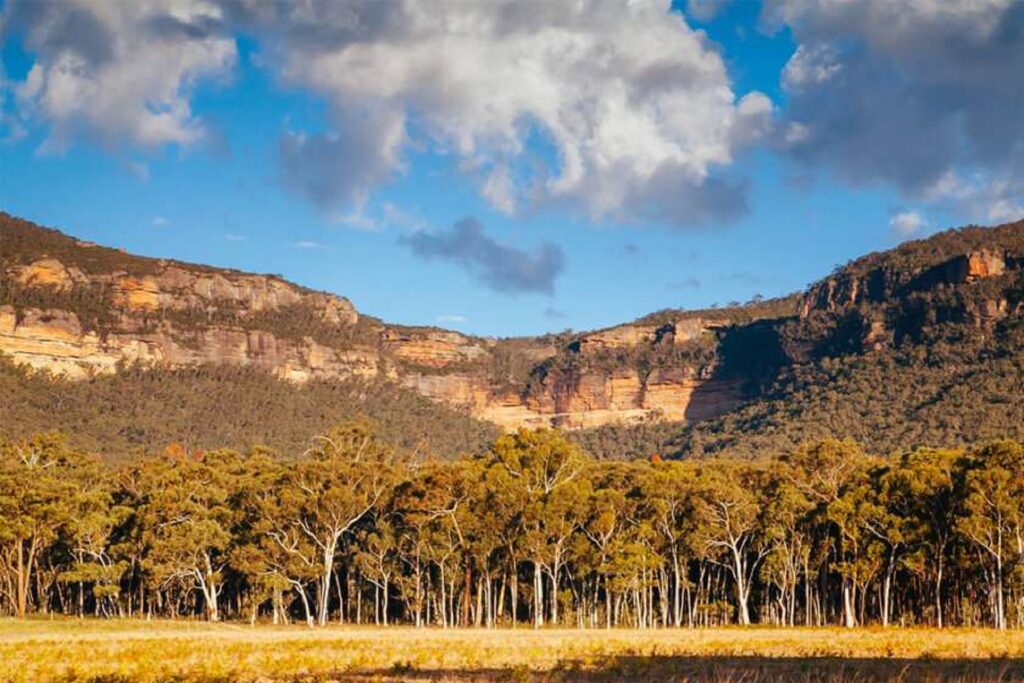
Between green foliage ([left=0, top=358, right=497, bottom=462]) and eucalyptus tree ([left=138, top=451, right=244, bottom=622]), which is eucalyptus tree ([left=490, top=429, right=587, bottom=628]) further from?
green foliage ([left=0, top=358, right=497, bottom=462])

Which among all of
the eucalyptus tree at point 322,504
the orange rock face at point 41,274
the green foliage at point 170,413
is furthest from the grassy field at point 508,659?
the orange rock face at point 41,274

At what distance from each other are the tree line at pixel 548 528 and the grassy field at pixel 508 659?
22.2 meters

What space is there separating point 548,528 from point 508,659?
32722 millimetres

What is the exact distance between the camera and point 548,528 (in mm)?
61469

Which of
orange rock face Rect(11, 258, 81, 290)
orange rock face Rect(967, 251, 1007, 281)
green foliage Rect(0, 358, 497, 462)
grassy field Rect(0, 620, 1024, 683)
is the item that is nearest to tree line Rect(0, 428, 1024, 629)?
grassy field Rect(0, 620, 1024, 683)

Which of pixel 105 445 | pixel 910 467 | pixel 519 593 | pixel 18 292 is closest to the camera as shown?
pixel 910 467

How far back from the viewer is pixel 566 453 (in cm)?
6731

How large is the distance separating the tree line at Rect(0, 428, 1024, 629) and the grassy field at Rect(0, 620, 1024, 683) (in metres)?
22.2

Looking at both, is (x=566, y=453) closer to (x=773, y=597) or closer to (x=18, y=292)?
(x=773, y=597)

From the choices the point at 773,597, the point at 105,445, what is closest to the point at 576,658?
the point at 773,597

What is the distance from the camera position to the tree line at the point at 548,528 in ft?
203

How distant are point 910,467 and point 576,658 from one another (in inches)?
1672

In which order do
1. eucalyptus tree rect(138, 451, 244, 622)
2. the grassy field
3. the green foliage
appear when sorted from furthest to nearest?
the green foliage → eucalyptus tree rect(138, 451, 244, 622) → the grassy field

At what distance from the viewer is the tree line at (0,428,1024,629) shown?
203 ft
